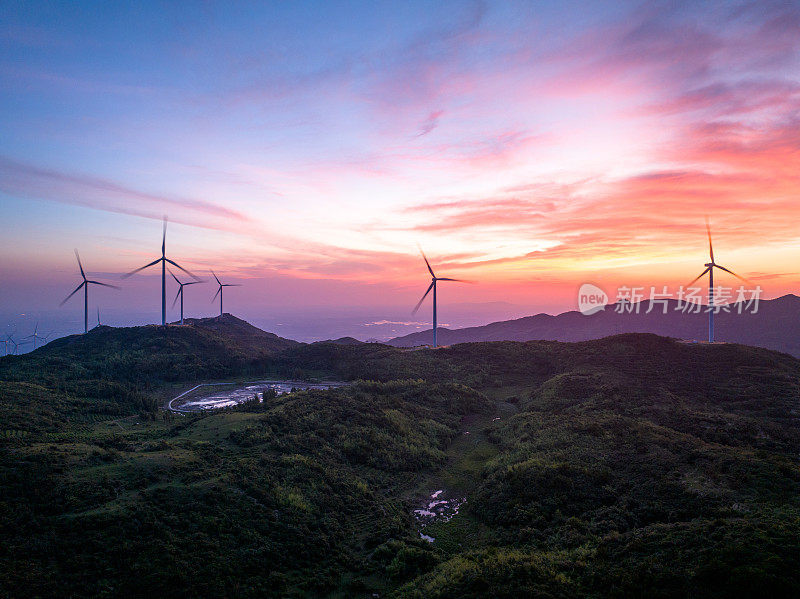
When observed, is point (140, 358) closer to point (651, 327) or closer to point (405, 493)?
point (405, 493)

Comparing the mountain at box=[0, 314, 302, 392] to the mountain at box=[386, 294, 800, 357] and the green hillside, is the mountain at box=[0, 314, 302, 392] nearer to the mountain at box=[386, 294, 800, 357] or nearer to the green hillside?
the green hillside

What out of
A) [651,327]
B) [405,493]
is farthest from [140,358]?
[651,327]

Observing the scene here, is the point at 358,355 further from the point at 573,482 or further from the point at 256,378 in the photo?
the point at 573,482

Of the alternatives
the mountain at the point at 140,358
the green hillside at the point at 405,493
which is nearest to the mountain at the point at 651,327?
the mountain at the point at 140,358

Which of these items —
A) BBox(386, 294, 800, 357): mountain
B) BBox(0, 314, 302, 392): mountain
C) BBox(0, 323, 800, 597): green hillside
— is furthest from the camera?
BBox(386, 294, 800, 357): mountain

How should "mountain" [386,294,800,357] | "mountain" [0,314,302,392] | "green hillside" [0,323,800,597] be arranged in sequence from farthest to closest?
"mountain" [386,294,800,357] → "mountain" [0,314,302,392] → "green hillside" [0,323,800,597]

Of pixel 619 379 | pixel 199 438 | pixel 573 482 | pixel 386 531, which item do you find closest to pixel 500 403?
pixel 619 379

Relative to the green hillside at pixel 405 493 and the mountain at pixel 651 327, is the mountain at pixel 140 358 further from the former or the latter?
the mountain at pixel 651 327

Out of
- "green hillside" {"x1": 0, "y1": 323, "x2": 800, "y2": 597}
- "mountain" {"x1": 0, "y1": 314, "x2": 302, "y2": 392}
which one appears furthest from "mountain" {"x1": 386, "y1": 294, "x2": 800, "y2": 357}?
"green hillside" {"x1": 0, "y1": 323, "x2": 800, "y2": 597}
